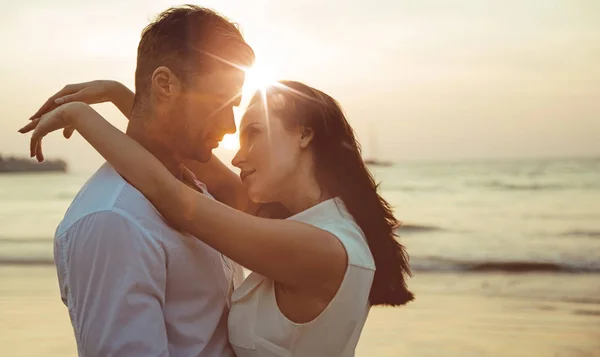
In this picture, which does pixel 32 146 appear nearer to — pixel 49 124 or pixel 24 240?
pixel 49 124

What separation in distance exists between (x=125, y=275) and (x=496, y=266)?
1121 centimetres

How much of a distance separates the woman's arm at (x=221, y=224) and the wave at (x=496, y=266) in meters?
9.70

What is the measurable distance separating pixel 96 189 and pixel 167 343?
1.50 ft

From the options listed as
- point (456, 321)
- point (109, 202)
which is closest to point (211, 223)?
point (109, 202)

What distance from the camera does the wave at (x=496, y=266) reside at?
472 inches

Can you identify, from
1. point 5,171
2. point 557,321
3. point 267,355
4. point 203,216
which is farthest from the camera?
point 5,171

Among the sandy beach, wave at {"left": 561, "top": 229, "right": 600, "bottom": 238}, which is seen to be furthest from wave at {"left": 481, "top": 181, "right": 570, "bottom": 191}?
the sandy beach

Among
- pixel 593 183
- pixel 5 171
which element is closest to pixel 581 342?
pixel 593 183

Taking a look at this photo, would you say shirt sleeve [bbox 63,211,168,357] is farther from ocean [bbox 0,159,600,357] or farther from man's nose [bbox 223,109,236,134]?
ocean [bbox 0,159,600,357]

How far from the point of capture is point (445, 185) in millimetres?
30375

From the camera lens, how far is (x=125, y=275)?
1.98 meters

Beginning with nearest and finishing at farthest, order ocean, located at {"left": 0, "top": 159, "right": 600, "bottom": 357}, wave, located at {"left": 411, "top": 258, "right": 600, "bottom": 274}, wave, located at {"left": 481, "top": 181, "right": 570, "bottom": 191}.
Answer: ocean, located at {"left": 0, "top": 159, "right": 600, "bottom": 357}, wave, located at {"left": 411, "top": 258, "right": 600, "bottom": 274}, wave, located at {"left": 481, "top": 181, "right": 570, "bottom": 191}

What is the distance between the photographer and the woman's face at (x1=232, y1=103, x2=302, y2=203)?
2531 mm

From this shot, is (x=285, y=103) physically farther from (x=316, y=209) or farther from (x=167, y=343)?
(x=167, y=343)
